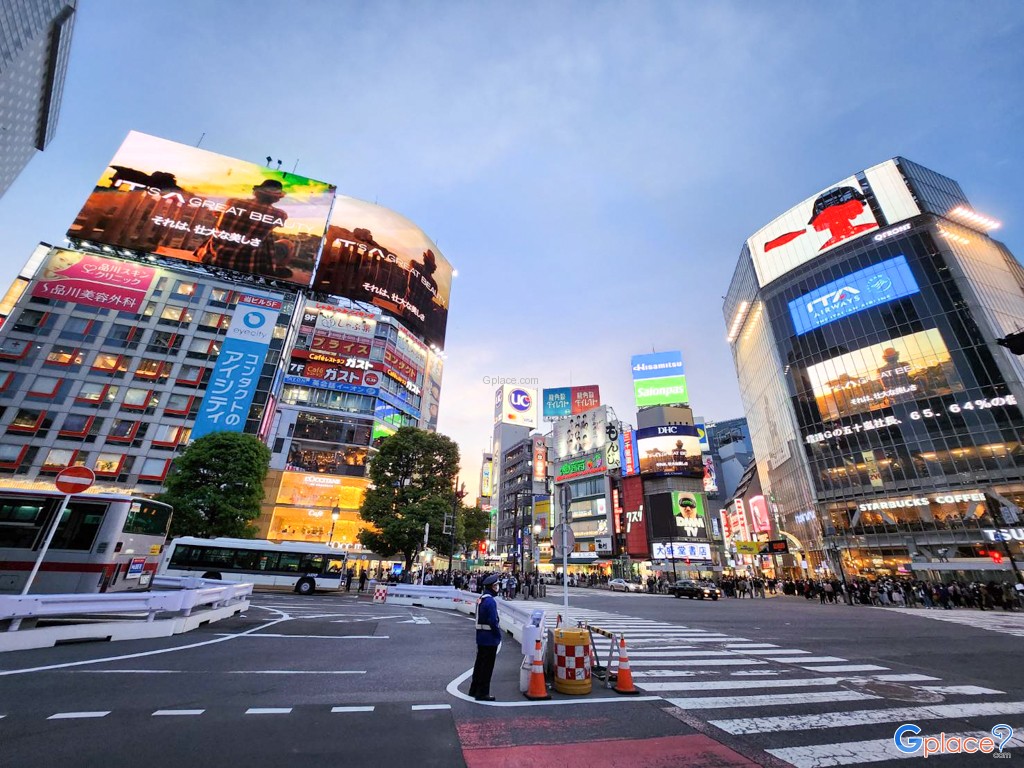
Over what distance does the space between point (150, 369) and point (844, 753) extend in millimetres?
57084

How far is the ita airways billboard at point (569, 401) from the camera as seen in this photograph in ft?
262

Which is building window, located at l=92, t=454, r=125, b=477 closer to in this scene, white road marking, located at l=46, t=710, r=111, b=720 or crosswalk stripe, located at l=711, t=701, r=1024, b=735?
white road marking, located at l=46, t=710, r=111, b=720

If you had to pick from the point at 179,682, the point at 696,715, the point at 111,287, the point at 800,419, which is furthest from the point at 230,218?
the point at 800,419

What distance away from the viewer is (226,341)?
1769 inches

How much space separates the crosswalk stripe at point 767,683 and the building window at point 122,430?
51.7 metres

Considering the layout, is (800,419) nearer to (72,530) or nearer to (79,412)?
(72,530)

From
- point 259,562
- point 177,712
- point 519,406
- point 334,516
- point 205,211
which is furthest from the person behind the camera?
point 519,406

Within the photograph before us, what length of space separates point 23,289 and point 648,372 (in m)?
78.4

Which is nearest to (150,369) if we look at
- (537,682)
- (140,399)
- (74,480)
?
(140,399)

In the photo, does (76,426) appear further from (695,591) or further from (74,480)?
(695,591)

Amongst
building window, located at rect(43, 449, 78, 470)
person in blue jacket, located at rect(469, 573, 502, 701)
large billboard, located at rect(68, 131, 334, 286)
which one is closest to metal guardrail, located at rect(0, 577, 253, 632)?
person in blue jacket, located at rect(469, 573, 502, 701)

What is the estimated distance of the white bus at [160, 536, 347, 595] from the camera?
2620cm

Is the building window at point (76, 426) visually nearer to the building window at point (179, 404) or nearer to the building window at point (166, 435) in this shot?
the building window at point (166, 435)

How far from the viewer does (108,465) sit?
39406mm
